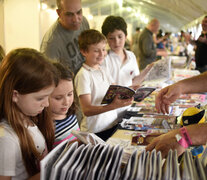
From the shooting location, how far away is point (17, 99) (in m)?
1.08

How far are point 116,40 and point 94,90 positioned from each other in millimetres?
689

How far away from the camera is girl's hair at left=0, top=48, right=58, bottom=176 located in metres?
1.05

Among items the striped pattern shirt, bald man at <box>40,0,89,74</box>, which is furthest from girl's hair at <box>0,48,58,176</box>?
bald man at <box>40,0,89,74</box>

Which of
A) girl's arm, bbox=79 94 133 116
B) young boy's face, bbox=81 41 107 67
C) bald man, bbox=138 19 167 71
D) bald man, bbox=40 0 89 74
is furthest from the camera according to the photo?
bald man, bbox=138 19 167 71

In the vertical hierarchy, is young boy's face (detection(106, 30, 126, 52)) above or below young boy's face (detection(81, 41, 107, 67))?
above

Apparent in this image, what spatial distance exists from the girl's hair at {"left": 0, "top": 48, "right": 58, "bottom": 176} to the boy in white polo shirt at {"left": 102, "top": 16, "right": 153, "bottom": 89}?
1361mm

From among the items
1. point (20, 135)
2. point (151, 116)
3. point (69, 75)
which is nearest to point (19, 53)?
point (20, 135)

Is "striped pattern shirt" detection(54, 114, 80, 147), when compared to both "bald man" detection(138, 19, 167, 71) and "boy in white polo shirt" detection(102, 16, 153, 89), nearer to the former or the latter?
"boy in white polo shirt" detection(102, 16, 153, 89)

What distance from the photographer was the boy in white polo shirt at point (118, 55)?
2.43 metres

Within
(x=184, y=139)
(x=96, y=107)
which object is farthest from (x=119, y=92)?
(x=184, y=139)

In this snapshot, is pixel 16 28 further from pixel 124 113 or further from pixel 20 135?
pixel 20 135

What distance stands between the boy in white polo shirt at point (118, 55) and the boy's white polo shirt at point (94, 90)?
1.16 feet

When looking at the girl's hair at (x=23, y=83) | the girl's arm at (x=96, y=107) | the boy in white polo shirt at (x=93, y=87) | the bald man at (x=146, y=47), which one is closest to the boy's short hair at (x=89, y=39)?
the boy in white polo shirt at (x=93, y=87)

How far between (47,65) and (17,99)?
0.71 ft
